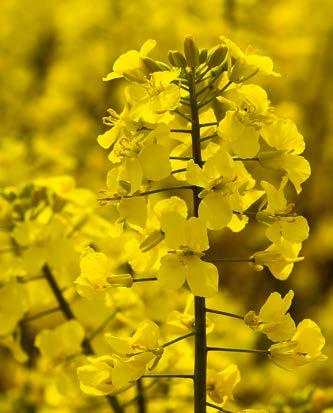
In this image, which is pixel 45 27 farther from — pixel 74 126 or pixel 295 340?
pixel 295 340

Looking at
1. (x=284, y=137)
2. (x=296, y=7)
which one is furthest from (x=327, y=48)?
(x=284, y=137)

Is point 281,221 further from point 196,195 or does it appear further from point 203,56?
point 203,56

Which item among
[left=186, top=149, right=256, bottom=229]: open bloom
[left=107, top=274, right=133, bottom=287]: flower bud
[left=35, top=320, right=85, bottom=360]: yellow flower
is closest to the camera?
[left=186, top=149, right=256, bottom=229]: open bloom

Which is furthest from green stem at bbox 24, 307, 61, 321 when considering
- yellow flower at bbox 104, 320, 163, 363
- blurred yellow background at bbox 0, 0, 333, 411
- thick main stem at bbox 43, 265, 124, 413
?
blurred yellow background at bbox 0, 0, 333, 411

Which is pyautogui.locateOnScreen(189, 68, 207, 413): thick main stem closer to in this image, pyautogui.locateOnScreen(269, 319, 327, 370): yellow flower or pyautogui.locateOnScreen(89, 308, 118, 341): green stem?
pyautogui.locateOnScreen(269, 319, 327, 370): yellow flower

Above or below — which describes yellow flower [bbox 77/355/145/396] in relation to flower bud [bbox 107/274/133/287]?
below

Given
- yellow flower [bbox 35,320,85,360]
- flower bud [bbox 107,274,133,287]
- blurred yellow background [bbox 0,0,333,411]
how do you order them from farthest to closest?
blurred yellow background [bbox 0,0,333,411]
yellow flower [bbox 35,320,85,360]
flower bud [bbox 107,274,133,287]
